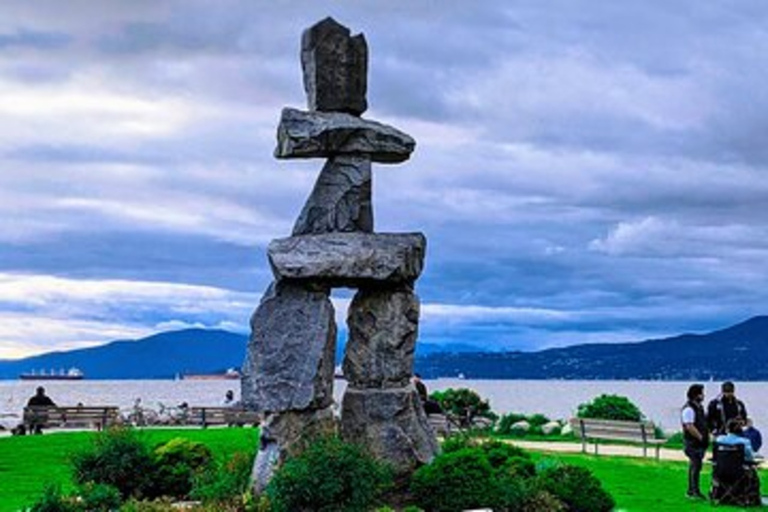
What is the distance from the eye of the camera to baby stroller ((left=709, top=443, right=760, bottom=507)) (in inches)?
935

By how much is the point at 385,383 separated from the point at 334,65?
475cm

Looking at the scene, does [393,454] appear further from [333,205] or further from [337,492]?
[333,205]

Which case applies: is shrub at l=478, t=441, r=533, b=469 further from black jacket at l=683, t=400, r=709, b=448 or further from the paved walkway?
the paved walkway

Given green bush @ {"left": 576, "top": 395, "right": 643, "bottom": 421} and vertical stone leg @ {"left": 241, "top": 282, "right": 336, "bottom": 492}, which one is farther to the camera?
green bush @ {"left": 576, "top": 395, "right": 643, "bottom": 421}

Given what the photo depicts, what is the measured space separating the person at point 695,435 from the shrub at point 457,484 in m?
6.51

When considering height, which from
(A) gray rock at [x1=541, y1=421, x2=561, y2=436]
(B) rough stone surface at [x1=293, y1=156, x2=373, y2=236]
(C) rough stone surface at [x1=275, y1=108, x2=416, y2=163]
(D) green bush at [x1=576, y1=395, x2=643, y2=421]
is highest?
(C) rough stone surface at [x1=275, y1=108, x2=416, y2=163]

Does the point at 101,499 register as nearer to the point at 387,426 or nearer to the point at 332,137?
the point at 387,426

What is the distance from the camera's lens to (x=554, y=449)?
1431 inches

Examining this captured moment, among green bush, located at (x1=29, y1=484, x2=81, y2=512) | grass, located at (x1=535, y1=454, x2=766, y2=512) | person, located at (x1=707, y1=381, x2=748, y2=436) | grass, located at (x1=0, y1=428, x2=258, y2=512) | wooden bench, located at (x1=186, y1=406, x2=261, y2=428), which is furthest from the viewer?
wooden bench, located at (x1=186, y1=406, x2=261, y2=428)

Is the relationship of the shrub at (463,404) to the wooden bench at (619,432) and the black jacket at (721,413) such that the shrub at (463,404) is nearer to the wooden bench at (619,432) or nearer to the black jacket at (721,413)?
the wooden bench at (619,432)

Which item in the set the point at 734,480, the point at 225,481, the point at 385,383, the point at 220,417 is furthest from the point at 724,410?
the point at 220,417

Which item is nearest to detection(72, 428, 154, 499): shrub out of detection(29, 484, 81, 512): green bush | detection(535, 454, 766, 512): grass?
detection(29, 484, 81, 512): green bush

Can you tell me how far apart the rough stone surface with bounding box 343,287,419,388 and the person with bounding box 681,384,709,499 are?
652 cm

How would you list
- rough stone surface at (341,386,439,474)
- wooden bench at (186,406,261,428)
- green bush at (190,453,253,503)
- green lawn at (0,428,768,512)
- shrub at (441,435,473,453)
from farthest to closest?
wooden bench at (186,406,261,428), green lawn at (0,428,768,512), shrub at (441,435,473,453), rough stone surface at (341,386,439,474), green bush at (190,453,253,503)
